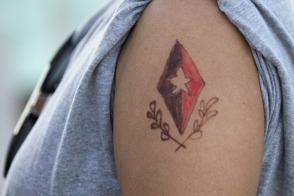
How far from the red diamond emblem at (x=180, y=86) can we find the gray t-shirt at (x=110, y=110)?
9 cm

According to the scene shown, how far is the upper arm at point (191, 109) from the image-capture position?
0.67 m

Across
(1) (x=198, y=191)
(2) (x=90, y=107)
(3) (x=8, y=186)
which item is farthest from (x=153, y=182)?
(3) (x=8, y=186)

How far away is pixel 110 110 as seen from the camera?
2.51 ft

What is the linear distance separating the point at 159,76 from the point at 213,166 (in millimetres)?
136

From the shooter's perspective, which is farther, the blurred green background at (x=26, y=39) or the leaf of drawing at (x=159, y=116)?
the blurred green background at (x=26, y=39)

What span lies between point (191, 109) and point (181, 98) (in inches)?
0.8

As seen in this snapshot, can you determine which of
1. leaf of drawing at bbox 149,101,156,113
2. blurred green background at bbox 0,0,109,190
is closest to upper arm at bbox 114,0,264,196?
leaf of drawing at bbox 149,101,156,113

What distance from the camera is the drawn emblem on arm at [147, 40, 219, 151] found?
668 mm

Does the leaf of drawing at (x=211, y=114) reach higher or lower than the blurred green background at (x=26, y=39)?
higher

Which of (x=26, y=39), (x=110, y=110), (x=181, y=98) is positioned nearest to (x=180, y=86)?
(x=181, y=98)

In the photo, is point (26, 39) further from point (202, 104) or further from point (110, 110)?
point (202, 104)

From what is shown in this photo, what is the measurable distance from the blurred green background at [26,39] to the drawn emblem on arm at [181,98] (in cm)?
221

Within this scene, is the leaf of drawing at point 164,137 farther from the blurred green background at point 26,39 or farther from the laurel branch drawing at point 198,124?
the blurred green background at point 26,39

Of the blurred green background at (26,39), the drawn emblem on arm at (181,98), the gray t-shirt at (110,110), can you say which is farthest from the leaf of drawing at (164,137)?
the blurred green background at (26,39)
